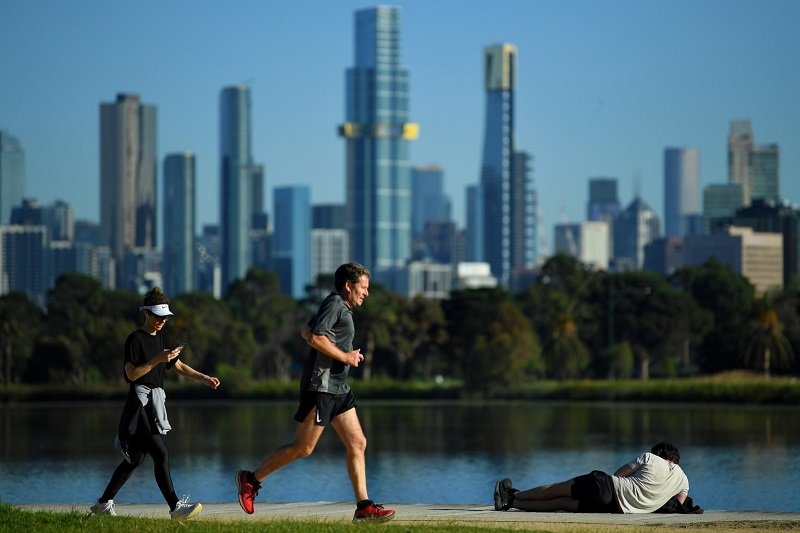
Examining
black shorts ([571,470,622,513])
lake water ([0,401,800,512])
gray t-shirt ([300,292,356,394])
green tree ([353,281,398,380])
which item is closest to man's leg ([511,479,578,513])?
black shorts ([571,470,622,513])

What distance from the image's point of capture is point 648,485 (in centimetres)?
1988

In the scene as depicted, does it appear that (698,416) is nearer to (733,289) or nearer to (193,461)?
(193,461)

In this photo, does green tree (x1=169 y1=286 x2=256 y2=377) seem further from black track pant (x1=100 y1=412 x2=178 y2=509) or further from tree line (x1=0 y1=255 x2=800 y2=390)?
black track pant (x1=100 y1=412 x2=178 y2=509)

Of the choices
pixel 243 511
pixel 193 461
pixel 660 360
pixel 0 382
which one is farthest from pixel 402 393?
pixel 243 511

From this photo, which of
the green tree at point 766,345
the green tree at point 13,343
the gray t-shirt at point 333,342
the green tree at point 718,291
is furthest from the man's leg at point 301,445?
the green tree at point 718,291

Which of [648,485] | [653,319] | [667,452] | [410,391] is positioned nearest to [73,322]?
[410,391]

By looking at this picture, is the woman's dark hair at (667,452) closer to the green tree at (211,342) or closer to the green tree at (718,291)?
the green tree at (211,342)

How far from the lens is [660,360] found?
13938 cm

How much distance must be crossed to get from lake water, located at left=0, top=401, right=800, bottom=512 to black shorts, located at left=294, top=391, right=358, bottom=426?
14534 millimetres

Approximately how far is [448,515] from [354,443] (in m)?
1.98

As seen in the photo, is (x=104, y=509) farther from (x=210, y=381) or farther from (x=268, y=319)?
(x=268, y=319)

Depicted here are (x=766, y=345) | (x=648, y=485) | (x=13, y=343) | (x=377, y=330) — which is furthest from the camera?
(x=13, y=343)

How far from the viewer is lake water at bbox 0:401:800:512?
35344mm

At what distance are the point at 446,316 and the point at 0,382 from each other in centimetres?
2934
